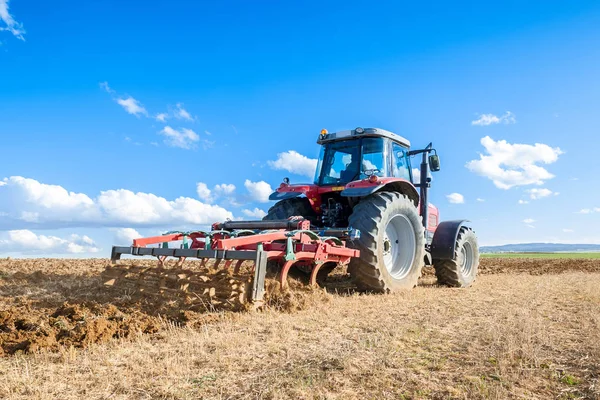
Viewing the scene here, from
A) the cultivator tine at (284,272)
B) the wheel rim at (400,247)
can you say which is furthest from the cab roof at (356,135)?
the cultivator tine at (284,272)

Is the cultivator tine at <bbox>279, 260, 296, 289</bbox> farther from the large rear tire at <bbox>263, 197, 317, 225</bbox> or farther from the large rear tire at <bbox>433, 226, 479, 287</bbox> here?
the large rear tire at <bbox>433, 226, 479, 287</bbox>

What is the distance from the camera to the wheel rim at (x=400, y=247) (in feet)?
25.7

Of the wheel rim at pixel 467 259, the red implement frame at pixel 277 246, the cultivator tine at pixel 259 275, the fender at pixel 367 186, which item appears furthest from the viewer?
the wheel rim at pixel 467 259

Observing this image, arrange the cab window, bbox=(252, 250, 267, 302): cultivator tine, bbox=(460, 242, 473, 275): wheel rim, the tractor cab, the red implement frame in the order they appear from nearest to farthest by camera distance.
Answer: bbox=(252, 250, 267, 302): cultivator tine, the red implement frame, the tractor cab, the cab window, bbox=(460, 242, 473, 275): wheel rim

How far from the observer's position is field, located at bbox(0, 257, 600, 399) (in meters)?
3.08

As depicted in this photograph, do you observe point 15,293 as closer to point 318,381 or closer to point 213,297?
point 213,297

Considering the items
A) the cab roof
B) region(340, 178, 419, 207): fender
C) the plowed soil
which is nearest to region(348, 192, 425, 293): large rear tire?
region(340, 178, 419, 207): fender

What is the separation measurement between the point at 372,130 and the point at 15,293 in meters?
6.01

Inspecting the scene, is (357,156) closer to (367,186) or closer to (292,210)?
(367,186)

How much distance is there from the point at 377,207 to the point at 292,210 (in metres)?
1.96

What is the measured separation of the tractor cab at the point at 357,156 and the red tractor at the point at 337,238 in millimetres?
18

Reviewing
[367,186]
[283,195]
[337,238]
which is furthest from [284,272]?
[283,195]

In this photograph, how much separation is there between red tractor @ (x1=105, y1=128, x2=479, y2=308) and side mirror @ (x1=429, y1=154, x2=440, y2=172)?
0.8 inches

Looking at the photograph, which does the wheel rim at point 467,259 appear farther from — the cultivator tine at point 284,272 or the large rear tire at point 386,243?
the cultivator tine at point 284,272
